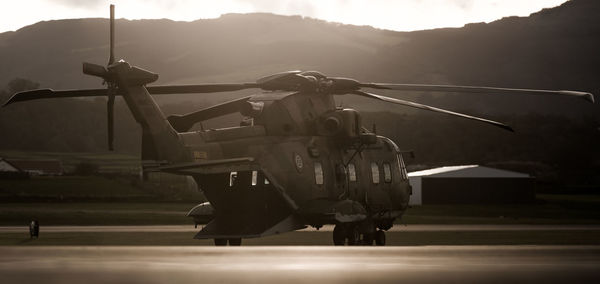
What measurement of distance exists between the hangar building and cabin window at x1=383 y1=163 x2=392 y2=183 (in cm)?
6268

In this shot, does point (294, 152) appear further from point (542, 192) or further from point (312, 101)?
point (542, 192)

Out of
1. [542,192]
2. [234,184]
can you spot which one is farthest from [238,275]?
[542,192]

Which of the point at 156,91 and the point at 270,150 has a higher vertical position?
the point at 156,91

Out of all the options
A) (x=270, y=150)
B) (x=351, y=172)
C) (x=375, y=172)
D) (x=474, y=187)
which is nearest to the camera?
(x=270, y=150)

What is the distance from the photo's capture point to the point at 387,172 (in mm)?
38562

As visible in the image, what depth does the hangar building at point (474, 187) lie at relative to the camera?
9994cm

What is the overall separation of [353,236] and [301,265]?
1107 inches

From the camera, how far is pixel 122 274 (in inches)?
278

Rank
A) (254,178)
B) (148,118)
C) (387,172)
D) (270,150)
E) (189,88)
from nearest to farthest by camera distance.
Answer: (189,88) → (148,118) → (270,150) → (254,178) → (387,172)

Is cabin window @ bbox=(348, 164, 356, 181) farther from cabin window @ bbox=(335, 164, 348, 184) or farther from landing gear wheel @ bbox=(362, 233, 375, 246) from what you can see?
landing gear wheel @ bbox=(362, 233, 375, 246)

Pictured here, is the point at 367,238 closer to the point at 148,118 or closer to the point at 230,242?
the point at 230,242

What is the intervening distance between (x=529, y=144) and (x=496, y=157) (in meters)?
7.35

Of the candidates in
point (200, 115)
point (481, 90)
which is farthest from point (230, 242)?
point (481, 90)

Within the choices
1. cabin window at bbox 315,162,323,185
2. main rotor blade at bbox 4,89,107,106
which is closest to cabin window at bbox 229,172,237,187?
cabin window at bbox 315,162,323,185
